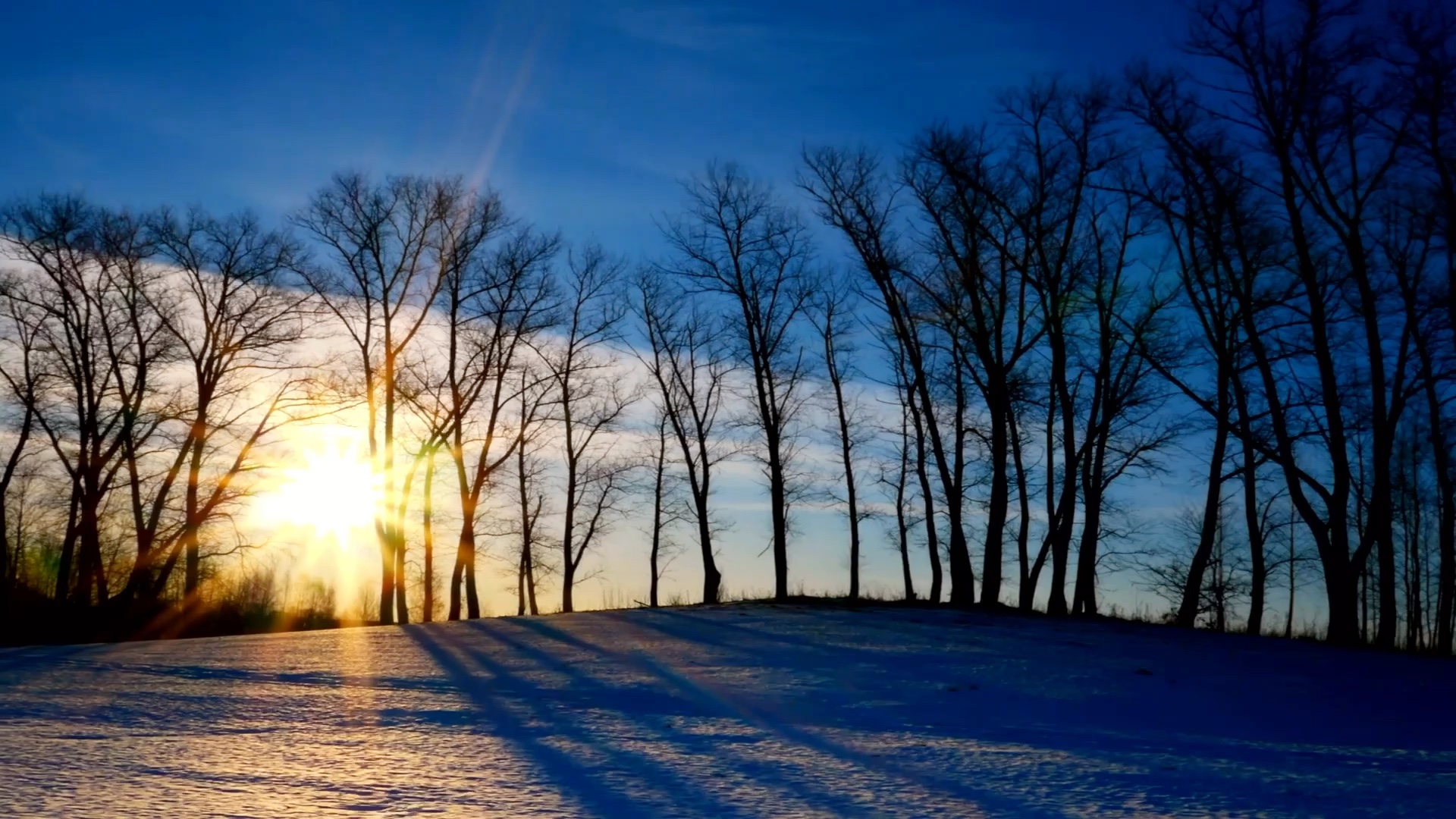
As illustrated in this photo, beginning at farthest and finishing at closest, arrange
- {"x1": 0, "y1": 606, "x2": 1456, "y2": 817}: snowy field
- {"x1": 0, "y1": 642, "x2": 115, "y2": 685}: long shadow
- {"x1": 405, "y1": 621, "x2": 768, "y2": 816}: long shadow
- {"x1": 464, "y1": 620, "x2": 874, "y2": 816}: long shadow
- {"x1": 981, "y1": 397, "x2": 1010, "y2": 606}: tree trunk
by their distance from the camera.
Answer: {"x1": 981, "y1": 397, "x2": 1010, "y2": 606}: tree trunk, {"x1": 0, "y1": 642, "x2": 115, "y2": 685}: long shadow, {"x1": 464, "y1": 620, "x2": 874, "y2": 816}: long shadow, {"x1": 0, "y1": 606, "x2": 1456, "y2": 817}: snowy field, {"x1": 405, "y1": 621, "x2": 768, "y2": 816}: long shadow

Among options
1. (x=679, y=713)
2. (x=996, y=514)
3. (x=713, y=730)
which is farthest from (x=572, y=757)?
(x=996, y=514)

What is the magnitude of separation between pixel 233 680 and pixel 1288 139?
17981 millimetres

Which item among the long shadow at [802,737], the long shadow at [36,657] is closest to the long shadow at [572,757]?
the long shadow at [802,737]

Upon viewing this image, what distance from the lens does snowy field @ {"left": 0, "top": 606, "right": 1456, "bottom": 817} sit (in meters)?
5.02

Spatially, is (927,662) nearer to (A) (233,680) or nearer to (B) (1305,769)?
(B) (1305,769)

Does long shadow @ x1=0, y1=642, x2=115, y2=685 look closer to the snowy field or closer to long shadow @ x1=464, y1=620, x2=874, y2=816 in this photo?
the snowy field

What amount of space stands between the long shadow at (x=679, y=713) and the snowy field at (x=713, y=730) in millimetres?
30

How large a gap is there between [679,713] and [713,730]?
0.84 metres

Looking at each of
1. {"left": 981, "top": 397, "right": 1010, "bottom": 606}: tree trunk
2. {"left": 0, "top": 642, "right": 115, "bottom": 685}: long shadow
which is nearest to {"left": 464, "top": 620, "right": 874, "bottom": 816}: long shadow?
{"left": 0, "top": 642, "right": 115, "bottom": 685}: long shadow

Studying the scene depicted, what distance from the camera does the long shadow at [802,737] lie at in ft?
16.5

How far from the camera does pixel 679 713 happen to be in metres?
7.83

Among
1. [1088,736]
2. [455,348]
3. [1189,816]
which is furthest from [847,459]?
[1189,816]

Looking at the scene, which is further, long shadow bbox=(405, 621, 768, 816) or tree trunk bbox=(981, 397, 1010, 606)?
tree trunk bbox=(981, 397, 1010, 606)

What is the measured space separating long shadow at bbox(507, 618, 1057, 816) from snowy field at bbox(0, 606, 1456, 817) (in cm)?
3
